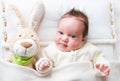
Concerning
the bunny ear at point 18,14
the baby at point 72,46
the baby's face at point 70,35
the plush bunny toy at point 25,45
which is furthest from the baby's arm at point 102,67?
the bunny ear at point 18,14

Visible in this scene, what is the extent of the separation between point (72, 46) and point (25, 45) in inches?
7.9

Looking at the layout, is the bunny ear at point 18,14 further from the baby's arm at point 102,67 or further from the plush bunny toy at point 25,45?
the baby's arm at point 102,67

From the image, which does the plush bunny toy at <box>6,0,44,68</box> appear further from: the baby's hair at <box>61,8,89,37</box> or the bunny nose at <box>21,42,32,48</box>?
the baby's hair at <box>61,8,89,37</box>

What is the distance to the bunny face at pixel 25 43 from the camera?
124 cm

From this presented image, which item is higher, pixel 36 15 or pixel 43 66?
pixel 36 15

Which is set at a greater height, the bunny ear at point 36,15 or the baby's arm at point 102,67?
the bunny ear at point 36,15

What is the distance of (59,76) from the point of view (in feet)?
4.17

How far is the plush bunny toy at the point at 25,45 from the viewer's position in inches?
48.9

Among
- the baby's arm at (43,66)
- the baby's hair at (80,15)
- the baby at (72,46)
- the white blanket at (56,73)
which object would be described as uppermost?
the baby's hair at (80,15)

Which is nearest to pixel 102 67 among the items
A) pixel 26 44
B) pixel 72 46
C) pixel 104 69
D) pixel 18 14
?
pixel 104 69

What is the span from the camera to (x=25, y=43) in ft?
4.07

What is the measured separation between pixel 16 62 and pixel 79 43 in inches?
10.5

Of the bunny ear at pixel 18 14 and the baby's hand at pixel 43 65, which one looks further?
the bunny ear at pixel 18 14

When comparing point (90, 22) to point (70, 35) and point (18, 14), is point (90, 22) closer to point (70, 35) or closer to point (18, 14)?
point (70, 35)
